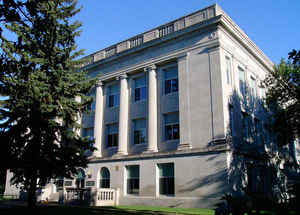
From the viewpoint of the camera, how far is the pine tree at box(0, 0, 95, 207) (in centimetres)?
1836

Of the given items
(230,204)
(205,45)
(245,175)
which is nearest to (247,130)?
(245,175)

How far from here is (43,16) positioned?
20.6 metres

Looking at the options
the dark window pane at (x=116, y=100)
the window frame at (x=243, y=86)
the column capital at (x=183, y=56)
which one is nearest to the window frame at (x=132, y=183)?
the dark window pane at (x=116, y=100)

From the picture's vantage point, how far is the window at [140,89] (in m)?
27.3

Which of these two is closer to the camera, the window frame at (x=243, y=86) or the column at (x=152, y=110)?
the column at (x=152, y=110)

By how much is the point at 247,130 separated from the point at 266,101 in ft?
16.6

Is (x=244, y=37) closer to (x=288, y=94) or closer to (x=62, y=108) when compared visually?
(x=288, y=94)

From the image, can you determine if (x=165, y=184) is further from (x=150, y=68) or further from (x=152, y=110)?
(x=150, y=68)

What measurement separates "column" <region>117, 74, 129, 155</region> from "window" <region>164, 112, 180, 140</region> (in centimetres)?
437

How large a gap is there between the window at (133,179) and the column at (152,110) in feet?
7.74

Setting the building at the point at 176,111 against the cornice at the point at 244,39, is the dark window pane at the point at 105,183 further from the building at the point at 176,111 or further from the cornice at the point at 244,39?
the cornice at the point at 244,39

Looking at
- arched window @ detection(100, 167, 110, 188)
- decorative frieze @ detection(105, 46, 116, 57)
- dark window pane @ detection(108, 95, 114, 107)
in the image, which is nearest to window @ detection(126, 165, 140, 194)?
arched window @ detection(100, 167, 110, 188)

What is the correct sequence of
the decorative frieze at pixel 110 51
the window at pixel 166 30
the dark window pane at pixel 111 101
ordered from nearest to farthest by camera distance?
the window at pixel 166 30, the dark window pane at pixel 111 101, the decorative frieze at pixel 110 51

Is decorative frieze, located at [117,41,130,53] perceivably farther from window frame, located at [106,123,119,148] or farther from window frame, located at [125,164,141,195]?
window frame, located at [125,164,141,195]
